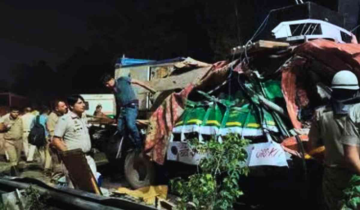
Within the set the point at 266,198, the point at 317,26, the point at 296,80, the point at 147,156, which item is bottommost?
the point at 266,198

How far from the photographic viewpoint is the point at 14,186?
444cm

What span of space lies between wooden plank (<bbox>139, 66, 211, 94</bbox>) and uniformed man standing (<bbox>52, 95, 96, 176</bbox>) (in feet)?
7.75

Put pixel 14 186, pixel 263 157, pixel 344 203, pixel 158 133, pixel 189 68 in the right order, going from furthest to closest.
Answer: pixel 189 68 → pixel 158 133 → pixel 263 157 → pixel 14 186 → pixel 344 203

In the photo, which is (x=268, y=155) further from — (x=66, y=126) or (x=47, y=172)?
(x=47, y=172)

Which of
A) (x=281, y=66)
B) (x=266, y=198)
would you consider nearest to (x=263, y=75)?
(x=281, y=66)

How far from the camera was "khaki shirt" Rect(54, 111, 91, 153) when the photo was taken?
20.5ft

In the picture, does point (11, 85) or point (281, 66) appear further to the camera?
point (11, 85)

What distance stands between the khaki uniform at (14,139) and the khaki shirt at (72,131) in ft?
22.6

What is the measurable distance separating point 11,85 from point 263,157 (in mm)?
25016

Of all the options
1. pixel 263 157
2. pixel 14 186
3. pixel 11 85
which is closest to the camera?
pixel 14 186

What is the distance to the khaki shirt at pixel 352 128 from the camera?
13.2 ft

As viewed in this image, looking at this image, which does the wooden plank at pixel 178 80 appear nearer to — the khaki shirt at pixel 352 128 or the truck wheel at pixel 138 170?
the truck wheel at pixel 138 170

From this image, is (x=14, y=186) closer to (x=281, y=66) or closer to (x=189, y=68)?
(x=281, y=66)

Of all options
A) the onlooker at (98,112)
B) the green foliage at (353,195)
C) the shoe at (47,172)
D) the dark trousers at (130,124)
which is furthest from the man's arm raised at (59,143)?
the onlooker at (98,112)
